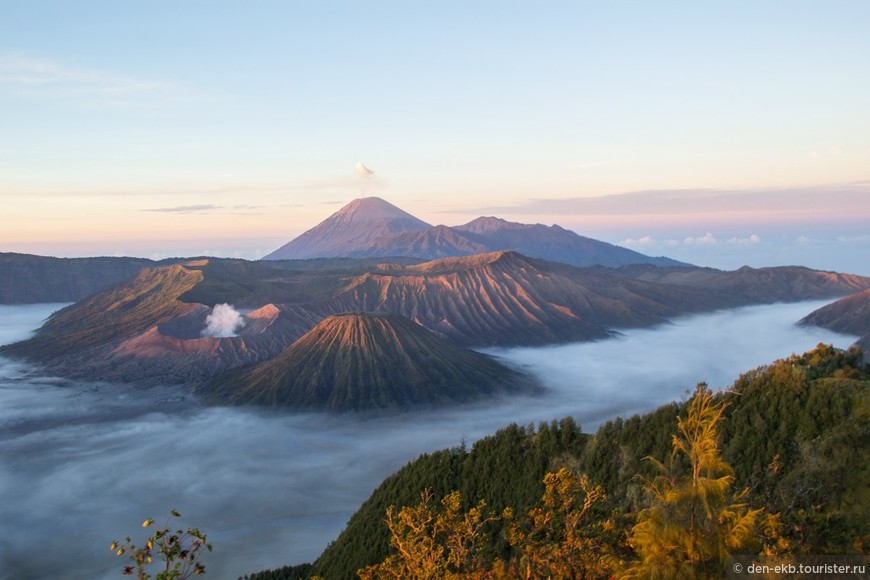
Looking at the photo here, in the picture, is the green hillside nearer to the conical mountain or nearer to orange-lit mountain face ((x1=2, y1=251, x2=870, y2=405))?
the conical mountain

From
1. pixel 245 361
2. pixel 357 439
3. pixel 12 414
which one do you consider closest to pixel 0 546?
pixel 357 439

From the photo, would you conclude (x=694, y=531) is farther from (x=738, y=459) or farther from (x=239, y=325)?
(x=239, y=325)

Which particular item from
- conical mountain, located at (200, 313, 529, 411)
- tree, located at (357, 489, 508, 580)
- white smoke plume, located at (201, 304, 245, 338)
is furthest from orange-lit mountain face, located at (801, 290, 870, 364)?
Answer: tree, located at (357, 489, 508, 580)

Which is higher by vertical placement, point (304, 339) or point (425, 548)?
point (425, 548)

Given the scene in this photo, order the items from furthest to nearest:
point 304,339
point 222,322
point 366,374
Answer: point 222,322
point 304,339
point 366,374

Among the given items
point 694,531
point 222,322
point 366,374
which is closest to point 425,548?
point 694,531
